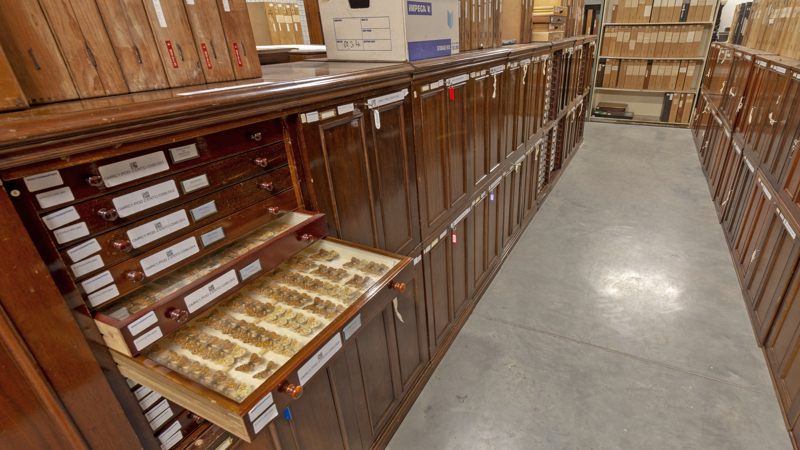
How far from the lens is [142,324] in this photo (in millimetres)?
744

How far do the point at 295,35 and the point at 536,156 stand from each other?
8.18ft

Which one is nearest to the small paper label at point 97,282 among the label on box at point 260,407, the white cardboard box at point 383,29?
the label on box at point 260,407

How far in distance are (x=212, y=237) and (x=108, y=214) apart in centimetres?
24

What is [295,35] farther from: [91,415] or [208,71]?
[91,415]

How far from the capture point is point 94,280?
0.77 meters

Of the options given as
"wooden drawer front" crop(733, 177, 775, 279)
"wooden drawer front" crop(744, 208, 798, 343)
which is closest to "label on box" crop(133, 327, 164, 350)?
"wooden drawer front" crop(744, 208, 798, 343)

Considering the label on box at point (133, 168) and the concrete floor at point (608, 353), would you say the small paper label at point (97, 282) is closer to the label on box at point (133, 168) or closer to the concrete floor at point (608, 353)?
the label on box at point (133, 168)

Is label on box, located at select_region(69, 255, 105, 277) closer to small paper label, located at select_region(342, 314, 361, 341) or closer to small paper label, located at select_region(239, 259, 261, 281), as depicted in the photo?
small paper label, located at select_region(239, 259, 261, 281)

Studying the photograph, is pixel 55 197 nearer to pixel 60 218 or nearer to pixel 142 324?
pixel 60 218

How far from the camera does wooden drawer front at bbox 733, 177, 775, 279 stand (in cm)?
261

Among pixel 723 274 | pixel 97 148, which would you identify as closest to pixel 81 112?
pixel 97 148

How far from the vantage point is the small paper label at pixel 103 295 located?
2.56 feet

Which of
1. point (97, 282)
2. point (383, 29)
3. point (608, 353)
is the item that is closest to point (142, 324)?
point (97, 282)

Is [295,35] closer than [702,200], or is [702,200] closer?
[295,35]
